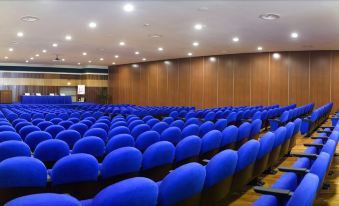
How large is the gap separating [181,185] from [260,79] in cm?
1687

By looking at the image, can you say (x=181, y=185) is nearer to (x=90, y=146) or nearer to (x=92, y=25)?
(x=90, y=146)

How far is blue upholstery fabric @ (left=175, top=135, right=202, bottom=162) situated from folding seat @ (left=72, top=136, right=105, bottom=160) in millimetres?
1071

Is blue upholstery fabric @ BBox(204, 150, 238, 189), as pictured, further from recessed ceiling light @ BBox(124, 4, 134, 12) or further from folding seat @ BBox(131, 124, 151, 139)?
recessed ceiling light @ BBox(124, 4, 134, 12)

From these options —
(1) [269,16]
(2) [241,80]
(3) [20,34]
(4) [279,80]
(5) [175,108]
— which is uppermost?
(3) [20,34]

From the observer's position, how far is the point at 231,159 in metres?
3.06

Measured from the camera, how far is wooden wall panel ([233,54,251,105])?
1869 cm

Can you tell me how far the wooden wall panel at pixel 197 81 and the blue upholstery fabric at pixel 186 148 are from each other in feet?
54.8

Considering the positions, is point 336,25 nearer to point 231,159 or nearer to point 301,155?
point 301,155

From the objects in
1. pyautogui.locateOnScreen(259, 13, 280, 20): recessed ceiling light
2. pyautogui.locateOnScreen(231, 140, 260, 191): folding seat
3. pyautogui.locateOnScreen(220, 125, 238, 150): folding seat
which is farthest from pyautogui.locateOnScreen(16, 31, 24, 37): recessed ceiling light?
pyautogui.locateOnScreen(231, 140, 260, 191): folding seat

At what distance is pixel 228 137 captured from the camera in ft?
16.5

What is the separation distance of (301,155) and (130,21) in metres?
8.32

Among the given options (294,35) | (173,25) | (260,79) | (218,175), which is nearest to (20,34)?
(173,25)

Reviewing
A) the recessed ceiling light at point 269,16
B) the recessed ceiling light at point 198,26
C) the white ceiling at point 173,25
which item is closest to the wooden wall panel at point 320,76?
the white ceiling at point 173,25

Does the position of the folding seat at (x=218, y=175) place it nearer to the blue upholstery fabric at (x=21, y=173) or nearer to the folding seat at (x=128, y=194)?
the folding seat at (x=128, y=194)
